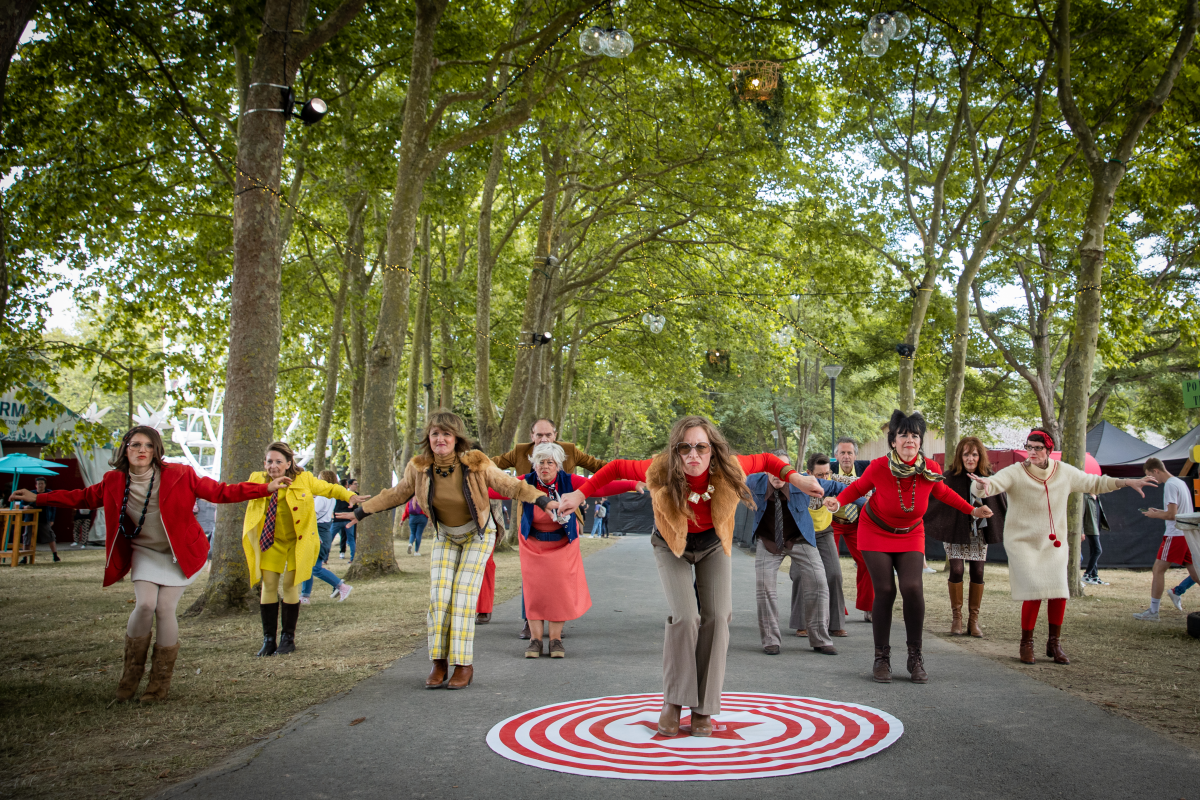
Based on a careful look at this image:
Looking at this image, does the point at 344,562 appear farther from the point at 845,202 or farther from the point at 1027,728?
the point at 1027,728

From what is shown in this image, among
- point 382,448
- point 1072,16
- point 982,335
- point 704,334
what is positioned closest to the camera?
point 1072,16

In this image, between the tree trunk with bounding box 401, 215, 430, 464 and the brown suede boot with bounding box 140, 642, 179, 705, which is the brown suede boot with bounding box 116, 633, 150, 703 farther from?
the tree trunk with bounding box 401, 215, 430, 464

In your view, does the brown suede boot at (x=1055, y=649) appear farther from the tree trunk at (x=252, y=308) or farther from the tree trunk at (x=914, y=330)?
the tree trunk at (x=914, y=330)

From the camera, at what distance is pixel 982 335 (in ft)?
103

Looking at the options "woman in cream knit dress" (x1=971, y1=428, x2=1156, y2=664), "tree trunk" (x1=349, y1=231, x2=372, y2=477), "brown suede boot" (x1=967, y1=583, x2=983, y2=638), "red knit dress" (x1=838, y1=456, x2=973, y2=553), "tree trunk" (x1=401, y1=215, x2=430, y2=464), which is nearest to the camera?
"red knit dress" (x1=838, y1=456, x2=973, y2=553)

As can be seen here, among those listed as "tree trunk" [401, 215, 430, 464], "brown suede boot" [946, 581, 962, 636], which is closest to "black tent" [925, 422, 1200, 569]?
"brown suede boot" [946, 581, 962, 636]

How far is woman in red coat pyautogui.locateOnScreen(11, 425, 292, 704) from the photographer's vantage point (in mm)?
6023

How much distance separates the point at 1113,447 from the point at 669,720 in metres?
24.8

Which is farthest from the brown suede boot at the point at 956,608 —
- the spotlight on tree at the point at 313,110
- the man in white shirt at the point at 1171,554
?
the spotlight on tree at the point at 313,110

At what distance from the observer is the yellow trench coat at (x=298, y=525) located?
782 cm

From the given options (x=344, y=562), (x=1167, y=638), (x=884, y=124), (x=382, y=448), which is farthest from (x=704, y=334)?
(x=1167, y=638)

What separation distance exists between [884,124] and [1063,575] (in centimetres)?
1551

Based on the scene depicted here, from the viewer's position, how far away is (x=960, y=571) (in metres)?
9.44

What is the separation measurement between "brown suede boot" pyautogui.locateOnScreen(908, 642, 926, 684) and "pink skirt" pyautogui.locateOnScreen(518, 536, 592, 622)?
285 centimetres
